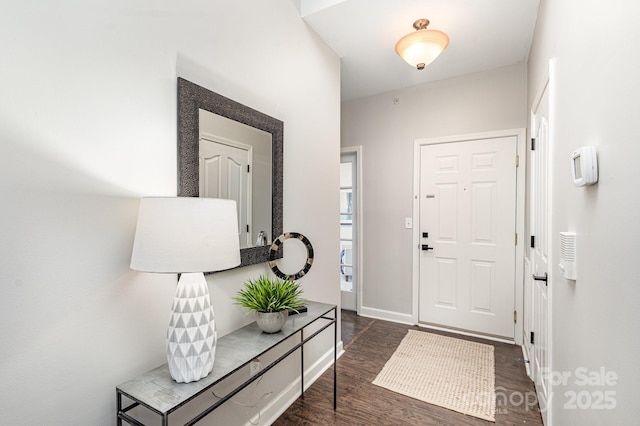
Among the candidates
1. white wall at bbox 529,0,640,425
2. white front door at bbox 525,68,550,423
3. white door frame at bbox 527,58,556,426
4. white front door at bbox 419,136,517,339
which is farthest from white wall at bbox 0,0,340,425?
white front door at bbox 419,136,517,339

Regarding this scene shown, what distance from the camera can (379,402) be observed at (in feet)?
6.52

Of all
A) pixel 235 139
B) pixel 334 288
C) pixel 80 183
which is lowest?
pixel 334 288

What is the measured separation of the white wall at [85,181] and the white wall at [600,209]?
1467 millimetres

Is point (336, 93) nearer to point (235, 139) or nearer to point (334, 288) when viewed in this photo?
point (235, 139)

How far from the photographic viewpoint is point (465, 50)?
102 inches

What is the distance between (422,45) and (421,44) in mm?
10

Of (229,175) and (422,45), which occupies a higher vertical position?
(422,45)

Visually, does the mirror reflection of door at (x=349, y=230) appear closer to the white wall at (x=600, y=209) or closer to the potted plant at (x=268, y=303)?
the potted plant at (x=268, y=303)

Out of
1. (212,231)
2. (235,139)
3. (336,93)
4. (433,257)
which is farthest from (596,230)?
(433,257)

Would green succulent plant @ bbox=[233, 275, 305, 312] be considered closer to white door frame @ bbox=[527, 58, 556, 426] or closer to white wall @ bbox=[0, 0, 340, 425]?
white wall @ bbox=[0, 0, 340, 425]

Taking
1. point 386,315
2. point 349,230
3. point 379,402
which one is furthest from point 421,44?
point 386,315

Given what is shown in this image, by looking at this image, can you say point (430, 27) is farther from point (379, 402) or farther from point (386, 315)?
point (386, 315)

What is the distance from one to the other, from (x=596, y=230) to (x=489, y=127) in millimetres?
2316

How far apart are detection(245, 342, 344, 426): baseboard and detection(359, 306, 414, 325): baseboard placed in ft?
A: 3.72
